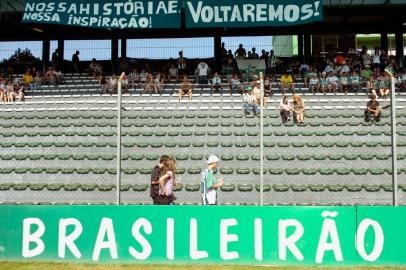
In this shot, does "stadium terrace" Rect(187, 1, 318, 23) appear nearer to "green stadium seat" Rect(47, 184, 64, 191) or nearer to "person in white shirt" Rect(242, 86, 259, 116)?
"person in white shirt" Rect(242, 86, 259, 116)

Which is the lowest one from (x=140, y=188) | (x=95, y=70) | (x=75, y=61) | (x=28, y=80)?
(x=140, y=188)

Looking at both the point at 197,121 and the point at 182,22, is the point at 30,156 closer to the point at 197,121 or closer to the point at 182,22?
the point at 197,121

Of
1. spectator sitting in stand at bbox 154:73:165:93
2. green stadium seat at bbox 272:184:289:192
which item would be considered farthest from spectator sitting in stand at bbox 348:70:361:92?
spectator sitting in stand at bbox 154:73:165:93

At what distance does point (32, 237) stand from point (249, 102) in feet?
24.1

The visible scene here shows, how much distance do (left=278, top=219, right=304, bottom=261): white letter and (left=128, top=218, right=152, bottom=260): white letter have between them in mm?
1772

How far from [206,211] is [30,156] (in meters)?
6.18

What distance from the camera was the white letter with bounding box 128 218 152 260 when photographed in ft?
24.7

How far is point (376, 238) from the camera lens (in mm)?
7348

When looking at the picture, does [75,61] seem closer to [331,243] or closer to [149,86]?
[149,86]

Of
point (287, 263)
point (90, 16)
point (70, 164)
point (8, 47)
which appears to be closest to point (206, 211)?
point (287, 263)

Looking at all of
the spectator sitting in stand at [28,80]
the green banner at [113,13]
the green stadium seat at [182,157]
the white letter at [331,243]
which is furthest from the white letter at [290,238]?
→ the spectator sitting in stand at [28,80]

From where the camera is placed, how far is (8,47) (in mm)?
22125

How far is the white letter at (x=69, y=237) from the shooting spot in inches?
297

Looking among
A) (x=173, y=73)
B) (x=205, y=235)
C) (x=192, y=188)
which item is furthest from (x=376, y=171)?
(x=173, y=73)
